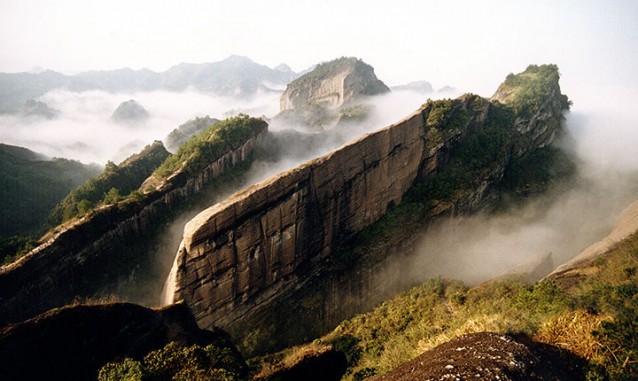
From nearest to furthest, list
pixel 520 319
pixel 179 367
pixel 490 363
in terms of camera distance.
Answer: pixel 490 363 → pixel 179 367 → pixel 520 319

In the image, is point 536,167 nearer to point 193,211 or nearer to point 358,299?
point 358,299

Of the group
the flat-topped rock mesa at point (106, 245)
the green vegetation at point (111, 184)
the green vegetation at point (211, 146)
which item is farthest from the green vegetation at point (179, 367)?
the green vegetation at point (211, 146)

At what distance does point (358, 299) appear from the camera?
26422mm

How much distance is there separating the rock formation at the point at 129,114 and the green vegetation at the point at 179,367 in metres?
137

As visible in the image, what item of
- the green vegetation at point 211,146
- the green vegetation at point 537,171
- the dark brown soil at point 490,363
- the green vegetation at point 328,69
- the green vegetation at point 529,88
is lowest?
the green vegetation at point 537,171

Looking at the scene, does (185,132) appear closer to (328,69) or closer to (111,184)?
(111,184)

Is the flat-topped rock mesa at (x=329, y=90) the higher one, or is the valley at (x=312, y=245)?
the flat-topped rock mesa at (x=329, y=90)

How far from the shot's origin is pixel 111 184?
3884 cm

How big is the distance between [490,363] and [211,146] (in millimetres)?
29789

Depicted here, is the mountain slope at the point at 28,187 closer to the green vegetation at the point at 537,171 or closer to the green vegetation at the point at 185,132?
the green vegetation at the point at 185,132

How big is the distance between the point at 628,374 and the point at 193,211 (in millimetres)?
27941

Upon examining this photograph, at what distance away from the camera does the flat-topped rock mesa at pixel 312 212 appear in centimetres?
2103

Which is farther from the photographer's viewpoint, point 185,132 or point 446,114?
point 185,132

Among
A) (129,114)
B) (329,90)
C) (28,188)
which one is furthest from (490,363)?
(129,114)
